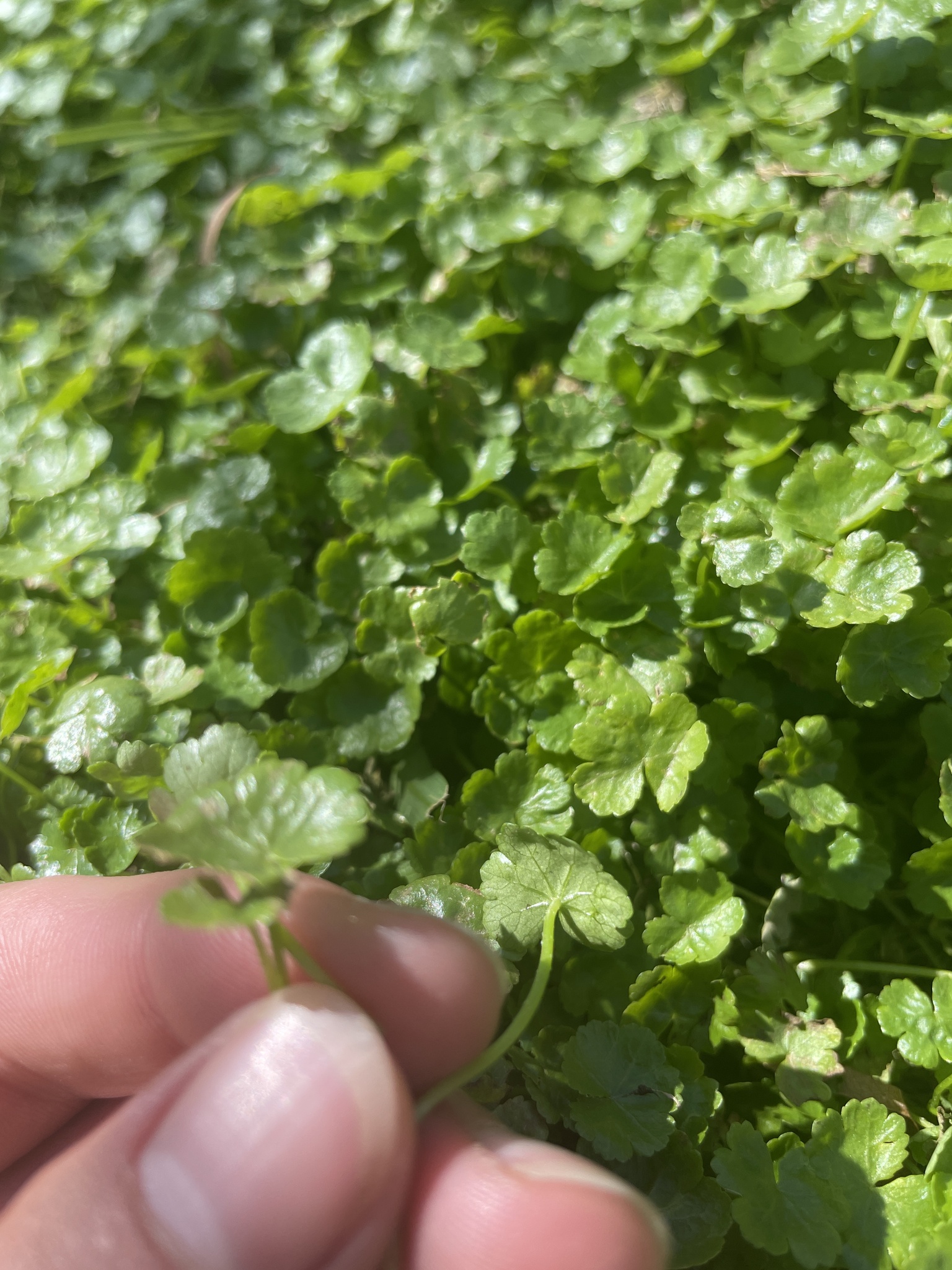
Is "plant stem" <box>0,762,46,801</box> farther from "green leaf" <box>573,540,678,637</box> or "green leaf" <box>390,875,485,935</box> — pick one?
"green leaf" <box>573,540,678,637</box>

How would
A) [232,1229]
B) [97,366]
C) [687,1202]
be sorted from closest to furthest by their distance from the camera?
[232,1229] → [687,1202] → [97,366]

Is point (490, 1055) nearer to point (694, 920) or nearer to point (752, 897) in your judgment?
point (694, 920)

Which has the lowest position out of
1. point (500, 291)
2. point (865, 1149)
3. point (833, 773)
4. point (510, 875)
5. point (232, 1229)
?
point (865, 1149)

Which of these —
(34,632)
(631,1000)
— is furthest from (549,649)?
(34,632)

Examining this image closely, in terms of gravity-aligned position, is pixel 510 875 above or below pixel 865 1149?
above

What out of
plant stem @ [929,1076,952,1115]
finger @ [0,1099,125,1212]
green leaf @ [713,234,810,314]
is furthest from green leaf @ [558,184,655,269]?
finger @ [0,1099,125,1212]

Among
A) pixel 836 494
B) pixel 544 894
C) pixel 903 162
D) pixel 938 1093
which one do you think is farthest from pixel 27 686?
pixel 903 162

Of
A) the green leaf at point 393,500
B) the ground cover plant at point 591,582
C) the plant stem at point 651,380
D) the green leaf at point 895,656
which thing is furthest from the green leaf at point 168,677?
the green leaf at point 895,656

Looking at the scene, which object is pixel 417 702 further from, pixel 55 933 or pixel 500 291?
pixel 500 291

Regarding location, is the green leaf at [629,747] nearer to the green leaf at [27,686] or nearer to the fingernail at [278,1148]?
the fingernail at [278,1148]
